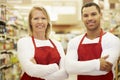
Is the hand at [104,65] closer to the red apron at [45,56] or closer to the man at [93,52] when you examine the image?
the man at [93,52]

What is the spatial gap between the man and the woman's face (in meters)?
0.38

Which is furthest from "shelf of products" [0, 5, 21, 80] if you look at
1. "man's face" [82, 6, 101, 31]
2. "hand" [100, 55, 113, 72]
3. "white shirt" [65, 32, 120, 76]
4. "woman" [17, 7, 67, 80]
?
"hand" [100, 55, 113, 72]

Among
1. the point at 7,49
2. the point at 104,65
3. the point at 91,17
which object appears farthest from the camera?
the point at 7,49

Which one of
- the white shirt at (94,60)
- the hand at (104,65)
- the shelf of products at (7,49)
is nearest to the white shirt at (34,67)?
the white shirt at (94,60)

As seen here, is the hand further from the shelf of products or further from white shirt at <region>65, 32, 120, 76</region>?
the shelf of products

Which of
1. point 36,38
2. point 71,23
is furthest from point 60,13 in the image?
point 36,38

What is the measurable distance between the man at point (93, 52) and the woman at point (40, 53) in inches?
5.9

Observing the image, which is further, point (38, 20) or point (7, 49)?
point (7, 49)

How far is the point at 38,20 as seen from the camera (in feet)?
9.55

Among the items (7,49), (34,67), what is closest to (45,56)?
(34,67)

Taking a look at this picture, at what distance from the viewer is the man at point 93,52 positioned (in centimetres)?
267

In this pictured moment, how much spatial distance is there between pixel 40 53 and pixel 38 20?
0.37 metres

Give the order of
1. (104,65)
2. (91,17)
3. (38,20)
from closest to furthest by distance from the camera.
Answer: (104,65) → (91,17) → (38,20)

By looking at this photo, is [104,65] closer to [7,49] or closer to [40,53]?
[40,53]
